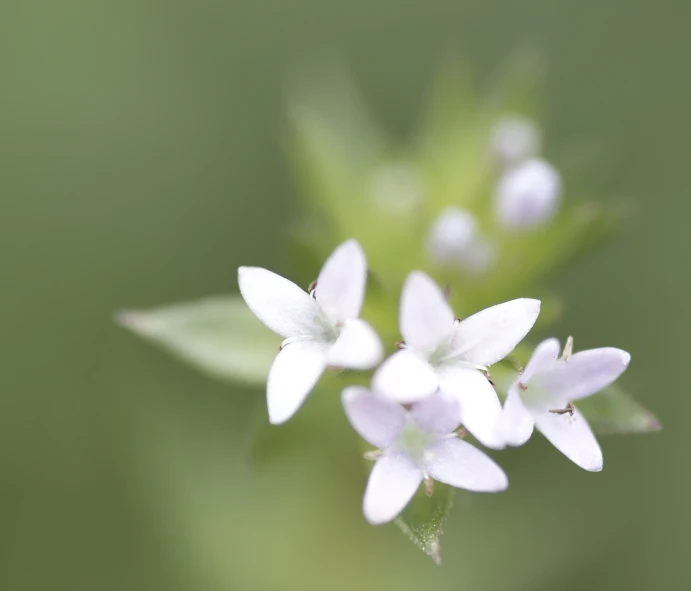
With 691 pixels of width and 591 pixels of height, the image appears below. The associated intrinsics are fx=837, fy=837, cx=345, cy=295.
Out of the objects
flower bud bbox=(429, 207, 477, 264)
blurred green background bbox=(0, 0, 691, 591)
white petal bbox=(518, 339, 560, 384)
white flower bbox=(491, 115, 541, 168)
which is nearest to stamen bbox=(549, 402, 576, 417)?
white petal bbox=(518, 339, 560, 384)

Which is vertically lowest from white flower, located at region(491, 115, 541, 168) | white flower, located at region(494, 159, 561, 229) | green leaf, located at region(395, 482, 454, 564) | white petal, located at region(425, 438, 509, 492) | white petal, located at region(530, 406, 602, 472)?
green leaf, located at region(395, 482, 454, 564)

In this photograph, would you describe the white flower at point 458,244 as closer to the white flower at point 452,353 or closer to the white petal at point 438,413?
the white flower at point 452,353

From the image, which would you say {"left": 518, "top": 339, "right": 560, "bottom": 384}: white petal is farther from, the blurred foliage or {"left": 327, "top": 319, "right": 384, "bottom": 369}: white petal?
the blurred foliage

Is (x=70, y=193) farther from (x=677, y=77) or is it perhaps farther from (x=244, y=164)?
(x=677, y=77)

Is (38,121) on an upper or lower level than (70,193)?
upper

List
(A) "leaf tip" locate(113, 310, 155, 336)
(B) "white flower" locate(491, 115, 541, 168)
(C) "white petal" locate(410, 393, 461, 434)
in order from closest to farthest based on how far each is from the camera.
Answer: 1. (C) "white petal" locate(410, 393, 461, 434)
2. (A) "leaf tip" locate(113, 310, 155, 336)
3. (B) "white flower" locate(491, 115, 541, 168)

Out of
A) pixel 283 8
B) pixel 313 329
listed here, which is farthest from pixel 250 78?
pixel 313 329

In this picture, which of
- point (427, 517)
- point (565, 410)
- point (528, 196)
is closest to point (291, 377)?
point (427, 517)
